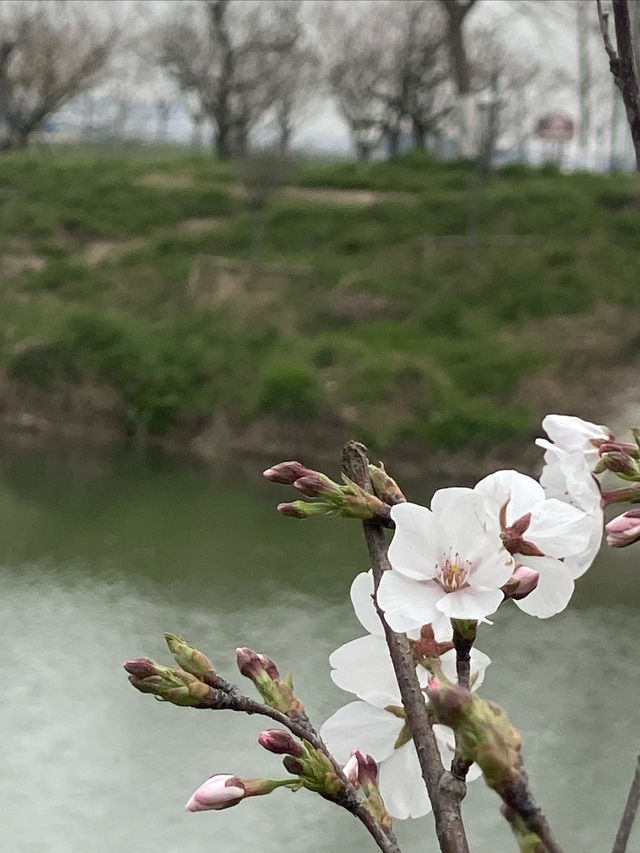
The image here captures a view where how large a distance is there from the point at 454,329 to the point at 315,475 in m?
6.48

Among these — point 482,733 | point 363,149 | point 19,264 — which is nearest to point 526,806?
point 482,733

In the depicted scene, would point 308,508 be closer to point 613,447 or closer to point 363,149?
point 613,447

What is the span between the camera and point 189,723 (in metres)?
3.18

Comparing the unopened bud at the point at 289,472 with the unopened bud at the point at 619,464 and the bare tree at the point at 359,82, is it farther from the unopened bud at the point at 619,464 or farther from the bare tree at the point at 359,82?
the bare tree at the point at 359,82

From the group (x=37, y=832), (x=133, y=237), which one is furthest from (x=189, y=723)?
(x=133, y=237)

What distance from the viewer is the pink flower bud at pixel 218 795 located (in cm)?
36

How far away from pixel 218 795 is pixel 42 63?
12063mm

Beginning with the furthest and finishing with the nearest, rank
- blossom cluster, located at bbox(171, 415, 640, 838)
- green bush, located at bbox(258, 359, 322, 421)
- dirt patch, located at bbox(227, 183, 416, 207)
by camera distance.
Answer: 1. dirt patch, located at bbox(227, 183, 416, 207)
2. green bush, located at bbox(258, 359, 322, 421)
3. blossom cluster, located at bbox(171, 415, 640, 838)

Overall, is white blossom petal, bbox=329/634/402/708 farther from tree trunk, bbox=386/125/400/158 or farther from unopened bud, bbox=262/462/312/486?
tree trunk, bbox=386/125/400/158

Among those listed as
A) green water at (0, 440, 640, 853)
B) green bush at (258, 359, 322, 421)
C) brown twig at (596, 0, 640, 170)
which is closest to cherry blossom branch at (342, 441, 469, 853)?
brown twig at (596, 0, 640, 170)

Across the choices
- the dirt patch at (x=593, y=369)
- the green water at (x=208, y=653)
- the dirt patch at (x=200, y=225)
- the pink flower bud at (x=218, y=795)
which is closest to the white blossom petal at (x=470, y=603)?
the pink flower bud at (x=218, y=795)

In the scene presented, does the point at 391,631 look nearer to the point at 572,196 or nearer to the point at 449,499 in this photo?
the point at 449,499

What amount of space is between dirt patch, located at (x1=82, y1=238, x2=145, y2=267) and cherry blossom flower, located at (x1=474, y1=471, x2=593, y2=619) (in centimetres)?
762

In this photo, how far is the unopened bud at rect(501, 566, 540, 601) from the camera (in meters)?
0.32
